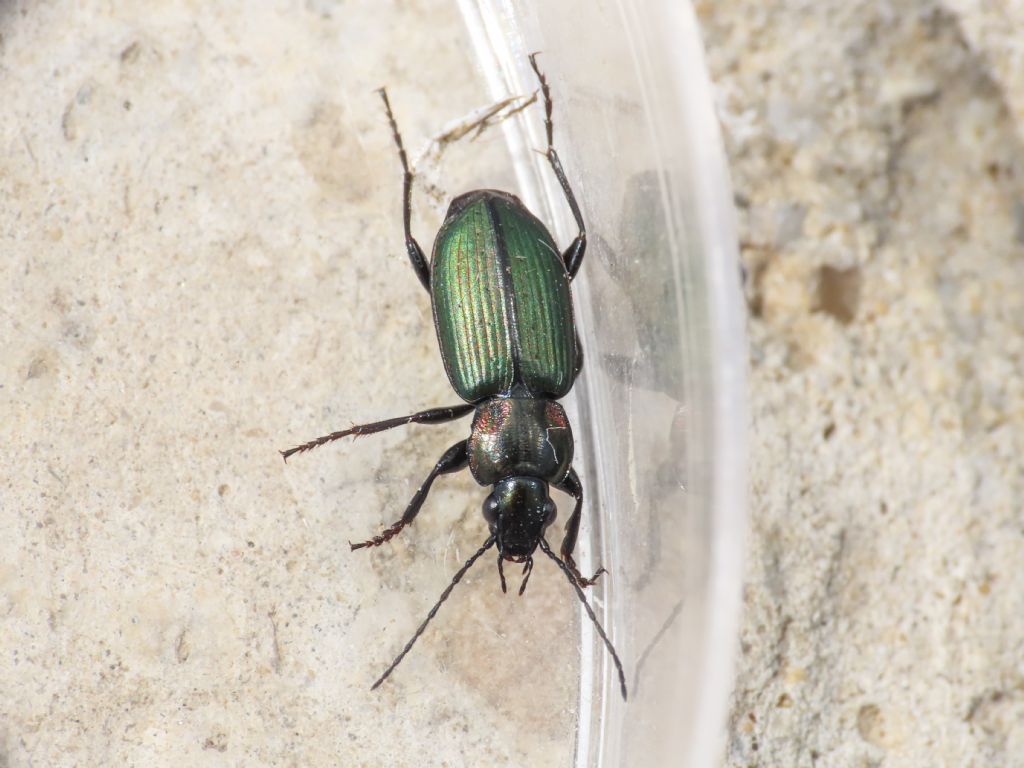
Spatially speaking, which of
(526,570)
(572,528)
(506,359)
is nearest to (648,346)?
(506,359)

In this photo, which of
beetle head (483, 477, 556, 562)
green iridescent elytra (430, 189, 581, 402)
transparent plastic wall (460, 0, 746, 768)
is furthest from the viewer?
green iridescent elytra (430, 189, 581, 402)

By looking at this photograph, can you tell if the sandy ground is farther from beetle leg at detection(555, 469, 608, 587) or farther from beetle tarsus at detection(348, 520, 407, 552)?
beetle leg at detection(555, 469, 608, 587)

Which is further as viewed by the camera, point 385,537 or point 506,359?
point 385,537

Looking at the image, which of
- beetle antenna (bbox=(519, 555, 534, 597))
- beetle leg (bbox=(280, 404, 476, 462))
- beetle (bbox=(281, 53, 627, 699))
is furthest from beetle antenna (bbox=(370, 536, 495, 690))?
beetle leg (bbox=(280, 404, 476, 462))

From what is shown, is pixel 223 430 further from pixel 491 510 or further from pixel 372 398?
pixel 491 510

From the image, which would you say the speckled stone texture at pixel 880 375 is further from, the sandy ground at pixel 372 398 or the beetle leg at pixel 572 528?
the beetle leg at pixel 572 528

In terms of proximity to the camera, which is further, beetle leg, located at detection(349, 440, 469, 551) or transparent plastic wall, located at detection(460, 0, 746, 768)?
beetle leg, located at detection(349, 440, 469, 551)

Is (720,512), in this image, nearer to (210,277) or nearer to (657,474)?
(657,474)
